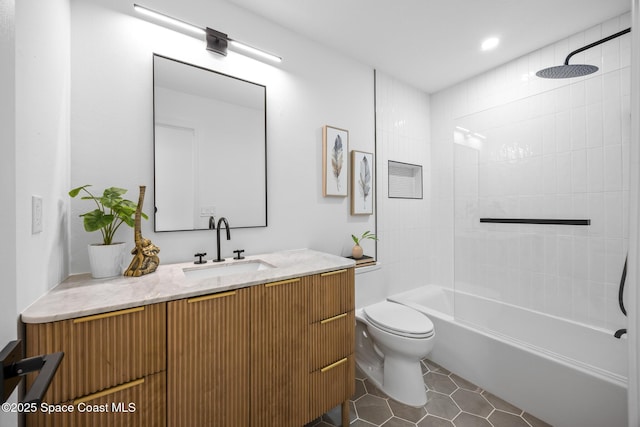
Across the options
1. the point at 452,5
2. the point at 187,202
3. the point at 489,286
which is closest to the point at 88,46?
the point at 187,202

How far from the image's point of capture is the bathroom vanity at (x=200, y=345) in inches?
33.5

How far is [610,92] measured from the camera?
6.22ft

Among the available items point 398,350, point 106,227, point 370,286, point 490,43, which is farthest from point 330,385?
point 490,43

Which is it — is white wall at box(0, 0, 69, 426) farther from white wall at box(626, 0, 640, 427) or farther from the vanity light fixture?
white wall at box(626, 0, 640, 427)

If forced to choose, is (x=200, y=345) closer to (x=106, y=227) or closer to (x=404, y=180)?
(x=106, y=227)

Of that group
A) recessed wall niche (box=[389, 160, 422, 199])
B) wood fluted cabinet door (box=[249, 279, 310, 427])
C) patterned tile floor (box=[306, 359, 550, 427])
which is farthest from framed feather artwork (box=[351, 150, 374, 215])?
patterned tile floor (box=[306, 359, 550, 427])

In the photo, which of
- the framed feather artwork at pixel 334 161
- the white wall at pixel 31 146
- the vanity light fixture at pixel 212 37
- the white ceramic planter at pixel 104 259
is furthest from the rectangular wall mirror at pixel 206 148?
the framed feather artwork at pixel 334 161

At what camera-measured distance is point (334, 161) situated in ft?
7.25

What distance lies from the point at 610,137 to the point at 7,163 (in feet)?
10.2

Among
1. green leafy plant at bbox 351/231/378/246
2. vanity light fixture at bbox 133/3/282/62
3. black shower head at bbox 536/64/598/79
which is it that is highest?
vanity light fixture at bbox 133/3/282/62

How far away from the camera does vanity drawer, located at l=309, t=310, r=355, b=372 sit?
55.0 inches

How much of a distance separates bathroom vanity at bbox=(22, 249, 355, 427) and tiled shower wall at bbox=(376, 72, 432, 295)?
1.21 meters

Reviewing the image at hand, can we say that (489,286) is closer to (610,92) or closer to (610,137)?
(610,137)

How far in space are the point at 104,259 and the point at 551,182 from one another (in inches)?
122
